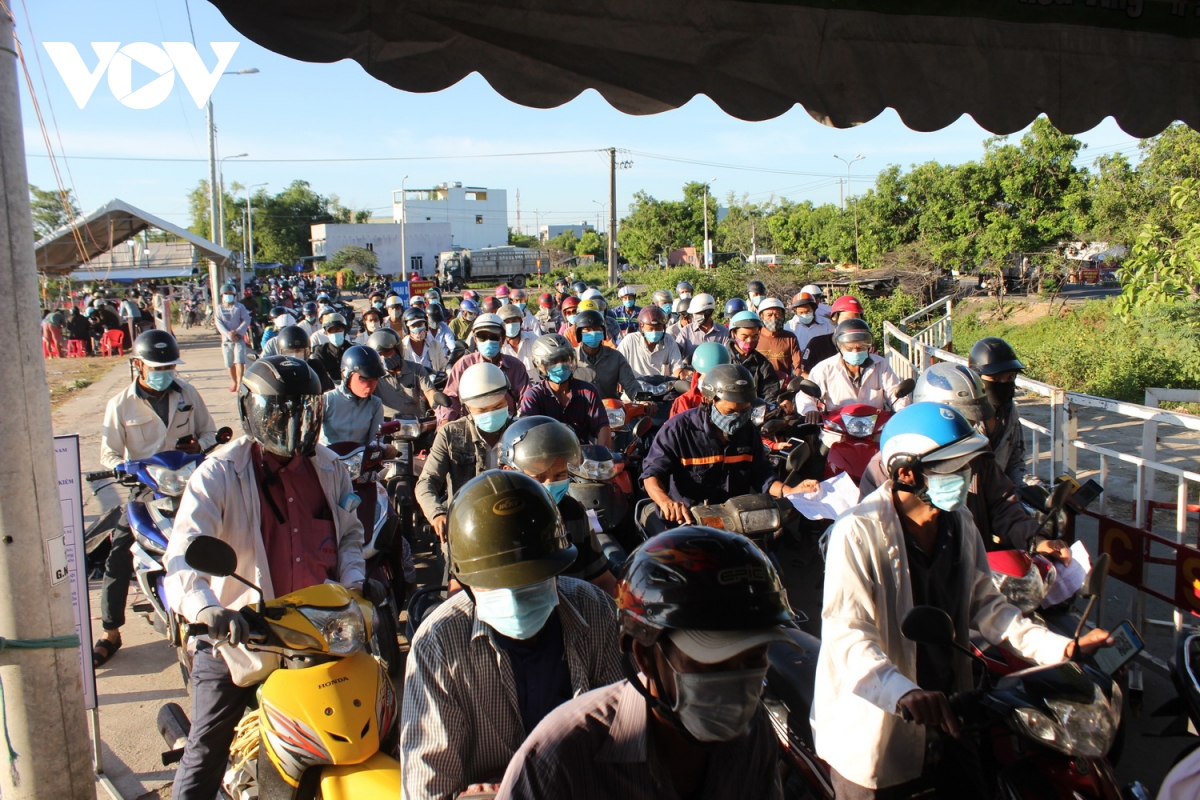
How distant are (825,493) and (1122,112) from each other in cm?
221

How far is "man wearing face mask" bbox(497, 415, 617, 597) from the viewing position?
420cm

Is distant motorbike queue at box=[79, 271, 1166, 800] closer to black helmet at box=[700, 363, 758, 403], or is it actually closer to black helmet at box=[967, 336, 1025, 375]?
black helmet at box=[700, 363, 758, 403]

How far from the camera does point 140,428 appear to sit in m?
6.20

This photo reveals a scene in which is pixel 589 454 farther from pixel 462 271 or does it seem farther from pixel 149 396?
pixel 462 271

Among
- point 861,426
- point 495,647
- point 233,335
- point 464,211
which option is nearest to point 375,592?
point 495,647

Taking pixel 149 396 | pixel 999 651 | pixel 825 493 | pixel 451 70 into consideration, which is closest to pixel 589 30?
pixel 451 70

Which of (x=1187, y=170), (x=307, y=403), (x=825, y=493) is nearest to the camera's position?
(x=307, y=403)

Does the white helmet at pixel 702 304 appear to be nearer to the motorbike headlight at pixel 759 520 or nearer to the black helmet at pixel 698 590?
the motorbike headlight at pixel 759 520

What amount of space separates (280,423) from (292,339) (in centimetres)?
687

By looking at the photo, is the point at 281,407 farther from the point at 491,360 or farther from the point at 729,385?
the point at 491,360

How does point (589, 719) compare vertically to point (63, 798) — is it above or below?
above

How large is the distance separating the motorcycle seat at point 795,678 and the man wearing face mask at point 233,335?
12.8 m

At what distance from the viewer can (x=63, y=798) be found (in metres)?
3.17

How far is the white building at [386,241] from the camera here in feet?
292
